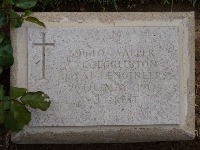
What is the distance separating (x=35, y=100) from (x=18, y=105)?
105mm

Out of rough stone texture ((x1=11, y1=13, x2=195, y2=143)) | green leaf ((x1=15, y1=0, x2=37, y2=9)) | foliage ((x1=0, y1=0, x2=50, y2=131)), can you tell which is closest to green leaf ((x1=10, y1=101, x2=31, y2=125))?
foliage ((x1=0, y1=0, x2=50, y2=131))

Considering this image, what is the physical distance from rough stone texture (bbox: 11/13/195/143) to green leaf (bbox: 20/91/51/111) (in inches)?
3.8

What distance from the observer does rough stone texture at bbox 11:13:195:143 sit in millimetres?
2717

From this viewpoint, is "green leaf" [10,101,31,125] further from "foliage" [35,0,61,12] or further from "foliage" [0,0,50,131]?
"foliage" [35,0,61,12]

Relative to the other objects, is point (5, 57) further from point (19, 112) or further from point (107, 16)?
point (107, 16)

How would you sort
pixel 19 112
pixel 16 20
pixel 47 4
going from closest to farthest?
pixel 19 112 < pixel 16 20 < pixel 47 4

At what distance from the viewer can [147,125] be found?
8.96 ft

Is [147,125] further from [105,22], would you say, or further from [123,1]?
[123,1]

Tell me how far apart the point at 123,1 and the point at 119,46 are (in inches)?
25.1

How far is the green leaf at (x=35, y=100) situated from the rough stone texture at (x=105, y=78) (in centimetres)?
10

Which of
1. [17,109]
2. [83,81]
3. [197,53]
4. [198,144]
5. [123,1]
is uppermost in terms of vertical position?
[123,1]

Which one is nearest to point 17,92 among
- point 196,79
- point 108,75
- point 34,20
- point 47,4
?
point 34,20

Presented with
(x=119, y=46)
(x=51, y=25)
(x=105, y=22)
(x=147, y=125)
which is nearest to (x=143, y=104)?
(x=147, y=125)

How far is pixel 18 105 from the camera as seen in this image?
Result: 2.56 m
